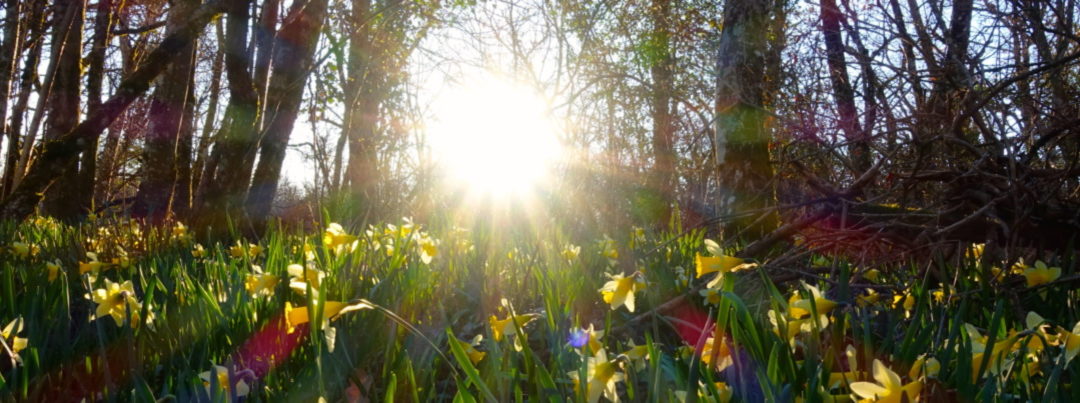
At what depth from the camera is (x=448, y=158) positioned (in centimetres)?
715

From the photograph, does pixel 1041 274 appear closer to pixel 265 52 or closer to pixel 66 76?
pixel 265 52

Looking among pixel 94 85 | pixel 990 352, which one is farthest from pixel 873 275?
pixel 94 85

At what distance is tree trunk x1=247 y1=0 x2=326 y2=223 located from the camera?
6.20 meters

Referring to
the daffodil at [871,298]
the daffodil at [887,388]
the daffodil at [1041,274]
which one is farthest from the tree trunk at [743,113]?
the daffodil at [887,388]

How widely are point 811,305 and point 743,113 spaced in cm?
421

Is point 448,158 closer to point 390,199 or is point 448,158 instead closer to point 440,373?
point 390,199

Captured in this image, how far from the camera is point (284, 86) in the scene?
6238 mm

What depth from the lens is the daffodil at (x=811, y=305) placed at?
41.8 inches

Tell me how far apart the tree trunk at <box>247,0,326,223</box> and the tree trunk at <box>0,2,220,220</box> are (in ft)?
2.94

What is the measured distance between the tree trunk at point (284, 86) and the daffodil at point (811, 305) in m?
5.69

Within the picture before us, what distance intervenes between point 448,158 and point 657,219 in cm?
296

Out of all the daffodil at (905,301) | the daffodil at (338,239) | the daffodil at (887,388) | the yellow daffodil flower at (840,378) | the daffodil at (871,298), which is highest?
the daffodil at (338,239)

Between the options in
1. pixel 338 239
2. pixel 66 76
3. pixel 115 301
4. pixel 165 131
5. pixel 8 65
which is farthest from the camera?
pixel 165 131

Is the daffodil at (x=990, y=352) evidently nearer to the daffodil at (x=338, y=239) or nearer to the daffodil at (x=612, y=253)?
the daffodil at (x=338, y=239)
